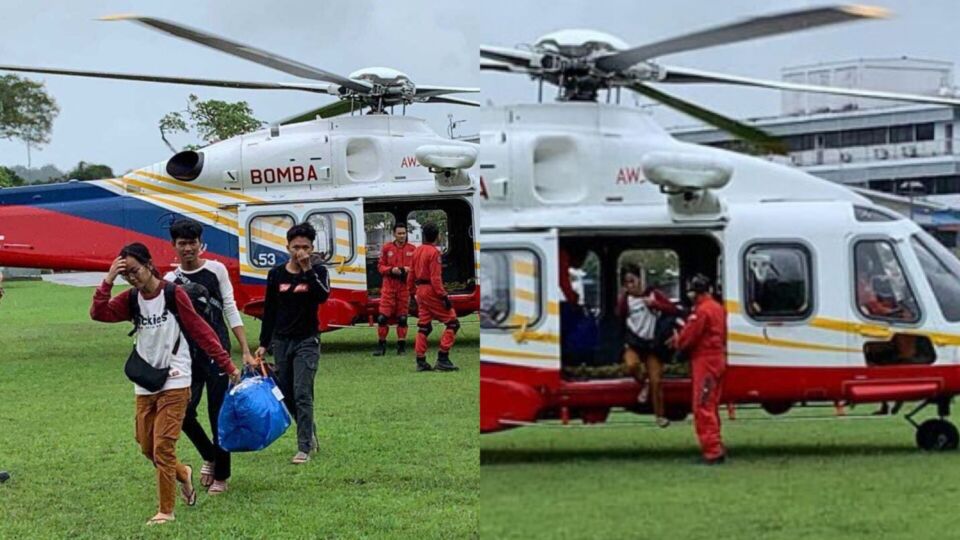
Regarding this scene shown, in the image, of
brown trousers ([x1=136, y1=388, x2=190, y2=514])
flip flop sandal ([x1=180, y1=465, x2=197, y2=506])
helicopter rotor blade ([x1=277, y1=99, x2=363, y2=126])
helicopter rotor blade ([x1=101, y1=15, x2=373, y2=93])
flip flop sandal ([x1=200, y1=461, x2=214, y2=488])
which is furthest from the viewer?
helicopter rotor blade ([x1=277, y1=99, x2=363, y2=126])

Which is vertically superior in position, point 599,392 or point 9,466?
point 599,392

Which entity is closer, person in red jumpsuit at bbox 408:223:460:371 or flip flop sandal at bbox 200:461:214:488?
flip flop sandal at bbox 200:461:214:488

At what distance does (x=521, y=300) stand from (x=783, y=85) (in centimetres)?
41

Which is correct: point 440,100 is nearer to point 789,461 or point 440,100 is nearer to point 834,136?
point 834,136

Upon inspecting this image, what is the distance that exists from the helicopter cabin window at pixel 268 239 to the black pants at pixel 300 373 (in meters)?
4.58

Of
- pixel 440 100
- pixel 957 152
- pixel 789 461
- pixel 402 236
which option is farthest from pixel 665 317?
pixel 402 236

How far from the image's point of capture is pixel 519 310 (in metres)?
1.24

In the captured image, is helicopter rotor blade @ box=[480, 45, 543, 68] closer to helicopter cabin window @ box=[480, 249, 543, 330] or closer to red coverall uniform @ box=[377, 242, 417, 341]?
helicopter cabin window @ box=[480, 249, 543, 330]

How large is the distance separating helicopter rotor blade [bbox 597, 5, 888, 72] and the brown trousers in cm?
410

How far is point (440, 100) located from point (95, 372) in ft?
29.9

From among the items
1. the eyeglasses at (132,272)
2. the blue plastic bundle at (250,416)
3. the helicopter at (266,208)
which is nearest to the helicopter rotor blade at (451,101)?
the eyeglasses at (132,272)

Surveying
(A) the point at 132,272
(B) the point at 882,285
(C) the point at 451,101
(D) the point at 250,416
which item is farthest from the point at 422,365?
(B) the point at 882,285

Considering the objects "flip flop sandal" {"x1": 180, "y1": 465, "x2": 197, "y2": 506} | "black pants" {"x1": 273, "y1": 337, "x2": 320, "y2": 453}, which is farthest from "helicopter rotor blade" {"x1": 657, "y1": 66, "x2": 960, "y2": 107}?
"black pants" {"x1": 273, "y1": 337, "x2": 320, "y2": 453}

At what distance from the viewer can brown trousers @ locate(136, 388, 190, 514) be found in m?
5.04
